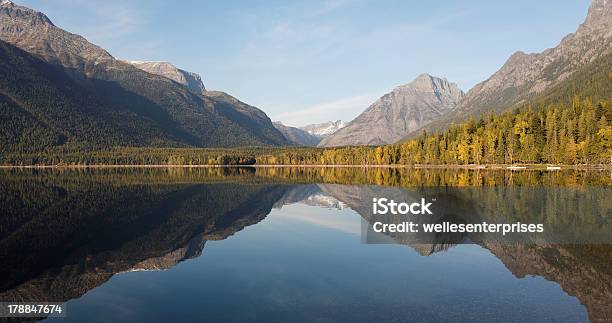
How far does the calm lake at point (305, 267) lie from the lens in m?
20.6

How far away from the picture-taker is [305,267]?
29.1m

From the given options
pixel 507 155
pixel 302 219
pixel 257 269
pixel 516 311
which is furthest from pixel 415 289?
pixel 507 155

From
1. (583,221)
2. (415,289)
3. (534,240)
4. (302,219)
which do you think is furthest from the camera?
(302,219)

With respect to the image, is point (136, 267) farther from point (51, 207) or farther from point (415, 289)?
point (51, 207)

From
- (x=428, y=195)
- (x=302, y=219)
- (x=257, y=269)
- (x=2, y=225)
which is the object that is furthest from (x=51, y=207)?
(x=428, y=195)

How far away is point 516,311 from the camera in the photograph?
19.9 metres

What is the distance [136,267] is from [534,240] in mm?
29250

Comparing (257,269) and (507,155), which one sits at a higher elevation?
(507,155)

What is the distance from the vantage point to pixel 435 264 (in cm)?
2914

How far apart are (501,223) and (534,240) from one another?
7.42m

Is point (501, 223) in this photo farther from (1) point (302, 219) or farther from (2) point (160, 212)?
(2) point (160, 212)

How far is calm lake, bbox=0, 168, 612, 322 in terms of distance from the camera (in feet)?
67.5

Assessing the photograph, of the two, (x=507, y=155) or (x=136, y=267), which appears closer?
(x=136, y=267)

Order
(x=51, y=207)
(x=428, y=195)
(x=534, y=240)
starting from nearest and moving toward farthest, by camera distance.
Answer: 1. (x=534, y=240)
2. (x=51, y=207)
3. (x=428, y=195)
